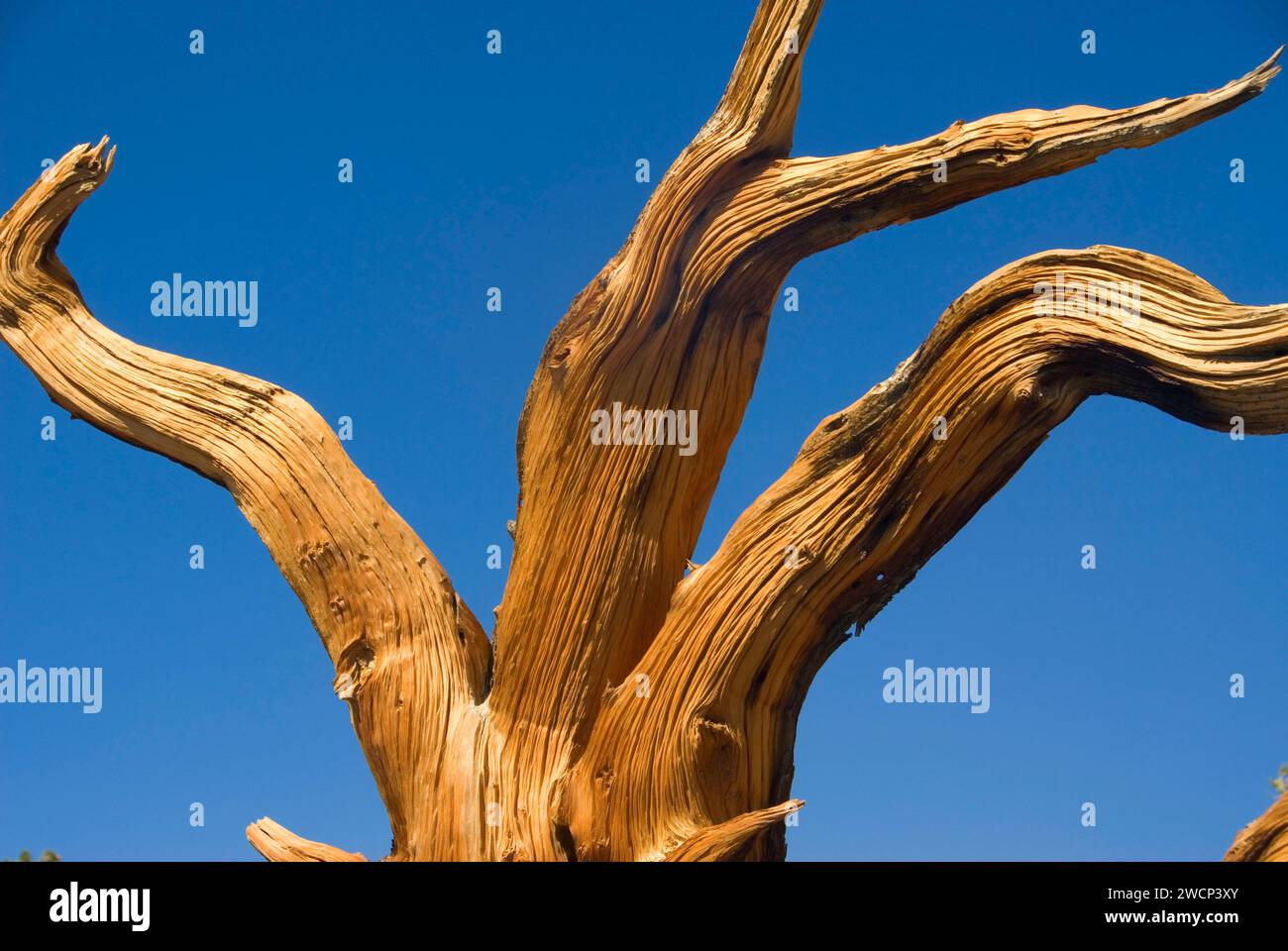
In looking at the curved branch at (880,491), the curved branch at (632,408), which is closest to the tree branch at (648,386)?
the curved branch at (632,408)

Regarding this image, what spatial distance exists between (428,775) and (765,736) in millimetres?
1745

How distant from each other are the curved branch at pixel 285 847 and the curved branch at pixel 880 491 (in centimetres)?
140

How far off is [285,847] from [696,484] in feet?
9.52

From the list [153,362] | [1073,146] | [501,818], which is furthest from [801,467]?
[153,362]

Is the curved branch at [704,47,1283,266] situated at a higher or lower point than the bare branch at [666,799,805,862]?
higher

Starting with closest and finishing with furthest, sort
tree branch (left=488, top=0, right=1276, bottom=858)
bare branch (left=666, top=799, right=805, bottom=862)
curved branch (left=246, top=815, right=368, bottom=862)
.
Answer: bare branch (left=666, top=799, right=805, bottom=862) < tree branch (left=488, top=0, right=1276, bottom=858) < curved branch (left=246, top=815, right=368, bottom=862)

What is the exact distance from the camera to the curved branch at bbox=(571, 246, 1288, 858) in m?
5.23

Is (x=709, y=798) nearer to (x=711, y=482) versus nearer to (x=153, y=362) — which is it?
(x=711, y=482)

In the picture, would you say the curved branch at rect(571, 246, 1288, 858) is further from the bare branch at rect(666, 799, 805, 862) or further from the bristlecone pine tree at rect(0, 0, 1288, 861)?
the bare branch at rect(666, 799, 805, 862)

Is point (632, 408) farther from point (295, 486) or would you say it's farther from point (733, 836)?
point (733, 836)

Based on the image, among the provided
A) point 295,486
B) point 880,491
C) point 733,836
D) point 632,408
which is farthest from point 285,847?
point 880,491

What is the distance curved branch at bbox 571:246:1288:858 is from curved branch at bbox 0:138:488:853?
3.42 feet

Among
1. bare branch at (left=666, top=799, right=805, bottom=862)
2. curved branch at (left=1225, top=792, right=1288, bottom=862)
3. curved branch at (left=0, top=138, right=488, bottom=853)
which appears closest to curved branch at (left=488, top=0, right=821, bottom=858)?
curved branch at (left=0, top=138, right=488, bottom=853)

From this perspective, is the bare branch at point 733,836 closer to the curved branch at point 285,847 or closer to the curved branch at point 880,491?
the curved branch at point 880,491
